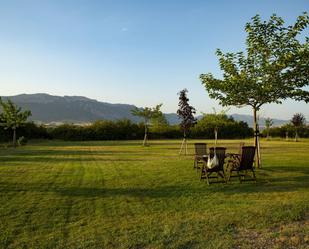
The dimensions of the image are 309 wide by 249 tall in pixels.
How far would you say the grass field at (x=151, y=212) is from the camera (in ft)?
16.4

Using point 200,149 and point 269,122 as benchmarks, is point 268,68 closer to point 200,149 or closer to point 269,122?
point 200,149

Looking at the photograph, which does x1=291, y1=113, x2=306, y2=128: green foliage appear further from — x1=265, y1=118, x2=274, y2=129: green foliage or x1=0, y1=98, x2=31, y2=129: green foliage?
x1=0, y1=98, x2=31, y2=129: green foliage

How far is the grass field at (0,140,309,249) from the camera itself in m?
4.99

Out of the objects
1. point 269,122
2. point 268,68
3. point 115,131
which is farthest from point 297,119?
point 268,68

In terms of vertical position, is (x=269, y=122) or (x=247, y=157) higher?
(x=269, y=122)

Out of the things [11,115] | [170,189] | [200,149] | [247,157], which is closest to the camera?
[170,189]

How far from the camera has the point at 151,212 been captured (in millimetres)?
6609

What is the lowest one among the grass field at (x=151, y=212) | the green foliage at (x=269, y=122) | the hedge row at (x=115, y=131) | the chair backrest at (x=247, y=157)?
the grass field at (x=151, y=212)

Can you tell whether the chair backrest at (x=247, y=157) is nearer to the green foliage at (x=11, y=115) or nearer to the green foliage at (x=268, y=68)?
the green foliage at (x=268, y=68)

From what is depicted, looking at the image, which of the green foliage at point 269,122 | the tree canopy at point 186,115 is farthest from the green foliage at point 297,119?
the tree canopy at point 186,115

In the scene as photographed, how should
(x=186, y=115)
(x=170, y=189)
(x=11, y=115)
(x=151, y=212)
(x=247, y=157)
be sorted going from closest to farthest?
(x=151, y=212), (x=170, y=189), (x=247, y=157), (x=186, y=115), (x=11, y=115)

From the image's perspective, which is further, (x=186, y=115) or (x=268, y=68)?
(x=186, y=115)

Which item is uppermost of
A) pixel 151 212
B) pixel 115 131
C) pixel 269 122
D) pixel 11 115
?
pixel 11 115

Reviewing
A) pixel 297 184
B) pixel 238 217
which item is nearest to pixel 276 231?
pixel 238 217
